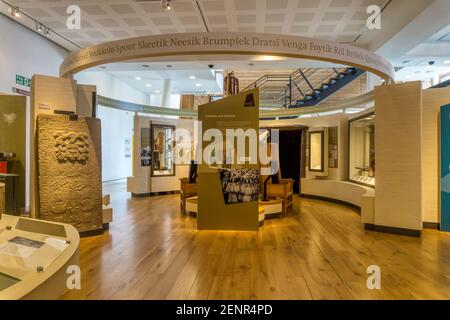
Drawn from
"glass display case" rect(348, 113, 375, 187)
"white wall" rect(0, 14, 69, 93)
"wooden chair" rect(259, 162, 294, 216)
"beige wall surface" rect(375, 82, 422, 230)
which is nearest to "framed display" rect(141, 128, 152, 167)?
"white wall" rect(0, 14, 69, 93)

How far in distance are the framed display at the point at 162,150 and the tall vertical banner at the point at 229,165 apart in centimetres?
515

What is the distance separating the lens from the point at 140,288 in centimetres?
303

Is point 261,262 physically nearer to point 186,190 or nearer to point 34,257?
point 34,257

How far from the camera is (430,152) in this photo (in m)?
5.78

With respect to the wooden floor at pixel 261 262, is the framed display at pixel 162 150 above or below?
above

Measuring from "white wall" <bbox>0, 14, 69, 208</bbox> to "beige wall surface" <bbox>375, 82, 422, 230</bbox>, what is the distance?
27.0 ft

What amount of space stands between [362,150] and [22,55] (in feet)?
31.5

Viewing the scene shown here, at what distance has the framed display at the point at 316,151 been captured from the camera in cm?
956

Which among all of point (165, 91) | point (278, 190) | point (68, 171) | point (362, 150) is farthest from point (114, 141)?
point (362, 150)

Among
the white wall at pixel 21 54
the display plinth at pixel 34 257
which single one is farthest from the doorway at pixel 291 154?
the display plinth at pixel 34 257

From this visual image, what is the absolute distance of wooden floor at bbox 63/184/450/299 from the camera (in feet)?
9.84

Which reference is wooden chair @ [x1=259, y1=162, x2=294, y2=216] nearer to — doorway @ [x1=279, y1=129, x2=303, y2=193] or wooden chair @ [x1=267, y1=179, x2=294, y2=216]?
wooden chair @ [x1=267, y1=179, x2=294, y2=216]

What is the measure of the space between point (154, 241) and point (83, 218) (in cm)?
133

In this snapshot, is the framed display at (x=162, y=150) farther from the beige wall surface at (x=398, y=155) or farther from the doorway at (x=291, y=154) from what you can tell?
the beige wall surface at (x=398, y=155)
